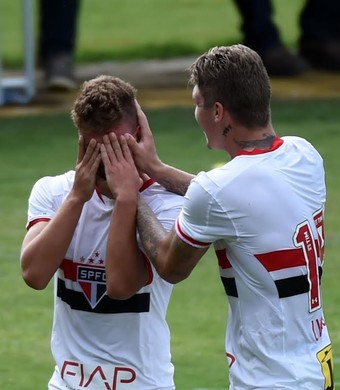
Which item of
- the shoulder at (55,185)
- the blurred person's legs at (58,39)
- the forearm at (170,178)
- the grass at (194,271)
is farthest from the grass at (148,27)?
the forearm at (170,178)

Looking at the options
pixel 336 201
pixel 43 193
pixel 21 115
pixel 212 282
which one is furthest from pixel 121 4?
pixel 43 193

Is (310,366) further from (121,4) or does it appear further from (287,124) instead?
(121,4)

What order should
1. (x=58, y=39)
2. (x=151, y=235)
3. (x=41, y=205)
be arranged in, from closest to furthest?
(x=151, y=235), (x=41, y=205), (x=58, y=39)

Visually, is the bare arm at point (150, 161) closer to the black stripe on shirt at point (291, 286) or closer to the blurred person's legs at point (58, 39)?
the black stripe on shirt at point (291, 286)

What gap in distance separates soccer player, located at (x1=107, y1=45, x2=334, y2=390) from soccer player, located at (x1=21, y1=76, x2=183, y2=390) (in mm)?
219

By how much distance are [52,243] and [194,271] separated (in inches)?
208

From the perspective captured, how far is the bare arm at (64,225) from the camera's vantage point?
438 centimetres

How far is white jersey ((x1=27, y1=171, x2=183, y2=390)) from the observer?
14.8 feet

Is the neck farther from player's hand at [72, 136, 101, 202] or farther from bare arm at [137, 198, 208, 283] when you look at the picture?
player's hand at [72, 136, 101, 202]

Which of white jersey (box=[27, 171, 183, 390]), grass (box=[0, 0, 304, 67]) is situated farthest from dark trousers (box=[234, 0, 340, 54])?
white jersey (box=[27, 171, 183, 390])

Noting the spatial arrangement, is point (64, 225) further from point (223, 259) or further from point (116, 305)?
point (223, 259)

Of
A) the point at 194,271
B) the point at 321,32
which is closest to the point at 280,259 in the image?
the point at 194,271

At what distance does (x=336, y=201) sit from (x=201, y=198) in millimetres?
7521

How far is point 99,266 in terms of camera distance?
4516 mm
